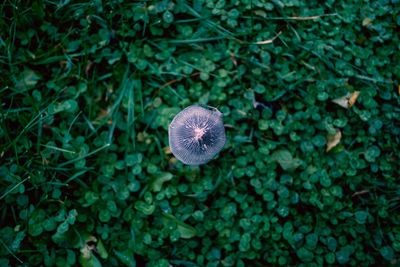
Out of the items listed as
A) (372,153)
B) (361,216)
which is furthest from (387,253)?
(372,153)

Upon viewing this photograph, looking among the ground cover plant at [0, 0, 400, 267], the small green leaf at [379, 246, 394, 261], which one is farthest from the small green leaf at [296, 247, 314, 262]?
the small green leaf at [379, 246, 394, 261]

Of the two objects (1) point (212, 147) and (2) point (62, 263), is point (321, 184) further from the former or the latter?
(2) point (62, 263)

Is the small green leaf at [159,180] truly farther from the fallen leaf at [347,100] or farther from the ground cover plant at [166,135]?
the fallen leaf at [347,100]

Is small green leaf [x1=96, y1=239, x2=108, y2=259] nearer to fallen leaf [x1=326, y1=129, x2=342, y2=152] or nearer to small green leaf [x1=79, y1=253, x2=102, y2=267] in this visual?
small green leaf [x1=79, y1=253, x2=102, y2=267]

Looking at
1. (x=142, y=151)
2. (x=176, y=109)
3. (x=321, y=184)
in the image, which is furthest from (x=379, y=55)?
(x=142, y=151)

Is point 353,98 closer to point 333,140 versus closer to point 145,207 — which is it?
point 333,140

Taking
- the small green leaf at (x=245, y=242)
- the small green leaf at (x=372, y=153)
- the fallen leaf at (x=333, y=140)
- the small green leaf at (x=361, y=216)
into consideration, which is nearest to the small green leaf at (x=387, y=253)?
the small green leaf at (x=361, y=216)
